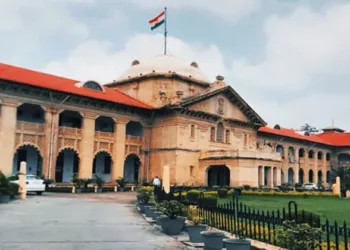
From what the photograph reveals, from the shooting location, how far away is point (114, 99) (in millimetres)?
34281

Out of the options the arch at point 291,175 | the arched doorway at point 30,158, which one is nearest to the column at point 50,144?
the arched doorway at point 30,158

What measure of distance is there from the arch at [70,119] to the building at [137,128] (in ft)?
0.27

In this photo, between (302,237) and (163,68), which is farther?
(163,68)

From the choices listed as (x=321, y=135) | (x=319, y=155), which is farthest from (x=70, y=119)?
(x=321, y=135)

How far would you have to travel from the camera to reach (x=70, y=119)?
113ft

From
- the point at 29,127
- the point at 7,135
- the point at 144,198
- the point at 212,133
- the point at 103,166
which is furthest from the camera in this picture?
the point at 212,133

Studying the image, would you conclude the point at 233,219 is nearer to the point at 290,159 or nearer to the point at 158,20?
the point at 158,20

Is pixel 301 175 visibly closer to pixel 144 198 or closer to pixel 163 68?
pixel 163 68

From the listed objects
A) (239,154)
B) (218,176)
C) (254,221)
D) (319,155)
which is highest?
(319,155)

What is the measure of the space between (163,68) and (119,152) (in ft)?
36.8

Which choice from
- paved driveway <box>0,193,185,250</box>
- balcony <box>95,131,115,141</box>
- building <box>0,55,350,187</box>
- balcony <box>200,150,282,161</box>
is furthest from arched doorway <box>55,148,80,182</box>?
paved driveway <box>0,193,185,250</box>

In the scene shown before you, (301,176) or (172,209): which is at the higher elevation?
(301,176)

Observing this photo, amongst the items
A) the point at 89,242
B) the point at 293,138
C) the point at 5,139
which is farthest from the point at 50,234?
the point at 293,138

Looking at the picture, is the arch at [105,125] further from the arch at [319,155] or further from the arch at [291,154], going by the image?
the arch at [319,155]
